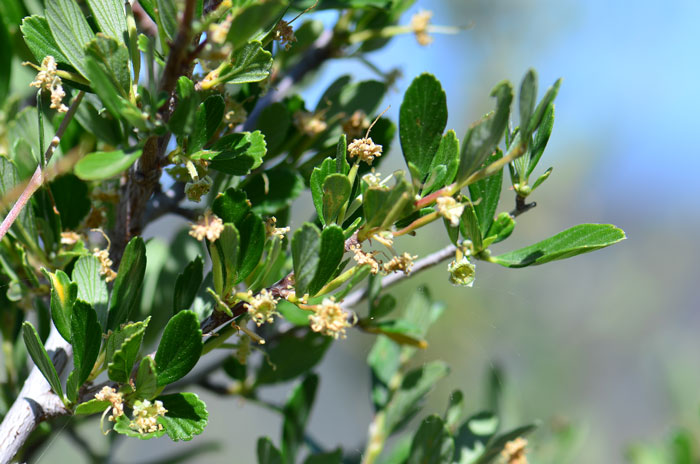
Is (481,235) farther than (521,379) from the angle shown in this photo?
No

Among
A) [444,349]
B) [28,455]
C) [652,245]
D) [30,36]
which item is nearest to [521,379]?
[444,349]

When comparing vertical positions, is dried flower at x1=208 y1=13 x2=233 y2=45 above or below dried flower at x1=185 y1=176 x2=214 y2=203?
above

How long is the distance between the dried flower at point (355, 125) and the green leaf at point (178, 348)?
1.14ft

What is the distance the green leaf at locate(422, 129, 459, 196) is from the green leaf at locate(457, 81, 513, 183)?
30mm

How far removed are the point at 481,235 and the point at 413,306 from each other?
1.16 feet

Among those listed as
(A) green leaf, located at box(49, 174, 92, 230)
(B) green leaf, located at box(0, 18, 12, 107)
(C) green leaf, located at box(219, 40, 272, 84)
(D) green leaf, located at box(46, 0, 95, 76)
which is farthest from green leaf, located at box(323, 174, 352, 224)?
(B) green leaf, located at box(0, 18, 12, 107)

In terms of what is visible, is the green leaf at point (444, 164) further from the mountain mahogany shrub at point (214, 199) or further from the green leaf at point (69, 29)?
the green leaf at point (69, 29)

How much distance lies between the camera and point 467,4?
251 inches

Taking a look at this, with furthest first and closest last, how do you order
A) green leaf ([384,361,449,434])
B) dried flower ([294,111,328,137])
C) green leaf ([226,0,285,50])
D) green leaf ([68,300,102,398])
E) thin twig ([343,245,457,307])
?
green leaf ([384,361,449,434])
dried flower ([294,111,328,137])
thin twig ([343,245,457,307])
green leaf ([68,300,102,398])
green leaf ([226,0,285,50])

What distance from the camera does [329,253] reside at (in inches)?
17.9

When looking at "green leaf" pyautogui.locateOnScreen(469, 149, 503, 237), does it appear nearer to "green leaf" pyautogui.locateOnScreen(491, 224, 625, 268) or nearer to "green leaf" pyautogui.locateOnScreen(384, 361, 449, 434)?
"green leaf" pyautogui.locateOnScreen(491, 224, 625, 268)

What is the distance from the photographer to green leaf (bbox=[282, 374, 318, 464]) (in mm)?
781

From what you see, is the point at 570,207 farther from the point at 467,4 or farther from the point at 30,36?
the point at 30,36

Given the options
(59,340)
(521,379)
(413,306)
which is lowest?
(521,379)
